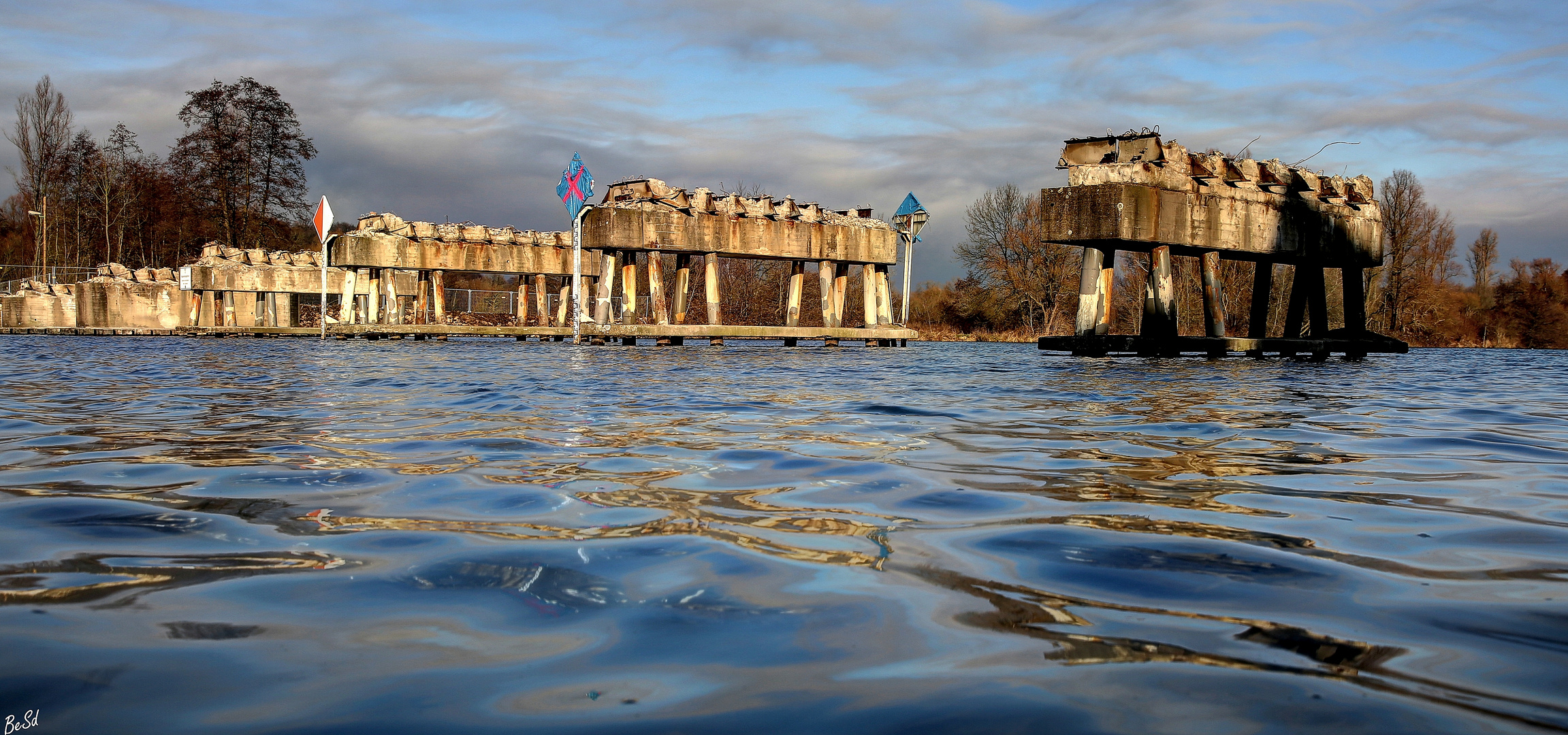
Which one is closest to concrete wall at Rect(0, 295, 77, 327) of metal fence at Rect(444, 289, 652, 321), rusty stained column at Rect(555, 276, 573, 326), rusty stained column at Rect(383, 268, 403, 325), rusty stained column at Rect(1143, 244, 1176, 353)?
metal fence at Rect(444, 289, 652, 321)

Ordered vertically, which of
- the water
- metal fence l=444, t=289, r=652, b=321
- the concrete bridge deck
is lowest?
the water

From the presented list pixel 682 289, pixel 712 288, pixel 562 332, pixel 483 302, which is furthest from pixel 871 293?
pixel 483 302

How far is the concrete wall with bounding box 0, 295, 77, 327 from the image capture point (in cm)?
4775

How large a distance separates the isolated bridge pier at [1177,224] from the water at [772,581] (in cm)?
1290

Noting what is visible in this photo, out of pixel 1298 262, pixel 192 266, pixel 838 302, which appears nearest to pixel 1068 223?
pixel 1298 262

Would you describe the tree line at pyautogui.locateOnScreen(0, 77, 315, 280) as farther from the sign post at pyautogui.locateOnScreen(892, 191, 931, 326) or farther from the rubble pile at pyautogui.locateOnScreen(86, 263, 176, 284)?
the sign post at pyautogui.locateOnScreen(892, 191, 931, 326)

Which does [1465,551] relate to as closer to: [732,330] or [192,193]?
[732,330]

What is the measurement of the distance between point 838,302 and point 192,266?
91.8ft

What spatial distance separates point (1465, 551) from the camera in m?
2.61

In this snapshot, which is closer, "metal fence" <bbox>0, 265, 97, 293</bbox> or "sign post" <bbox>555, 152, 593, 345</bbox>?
"sign post" <bbox>555, 152, 593, 345</bbox>

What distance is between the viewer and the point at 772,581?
7.14 feet

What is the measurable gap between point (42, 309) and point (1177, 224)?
51.3 m

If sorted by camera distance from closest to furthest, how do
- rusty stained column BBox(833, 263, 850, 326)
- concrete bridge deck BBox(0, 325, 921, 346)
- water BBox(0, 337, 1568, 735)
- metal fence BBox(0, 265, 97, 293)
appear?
water BBox(0, 337, 1568, 735)
concrete bridge deck BBox(0, 325, 921, 346)
rusty stained column BBox(833, 263, 850, 326)
metal fence BBox(0, 265, 97, 293)

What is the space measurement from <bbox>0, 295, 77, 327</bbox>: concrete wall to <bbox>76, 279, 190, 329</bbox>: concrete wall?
61.2 inches
